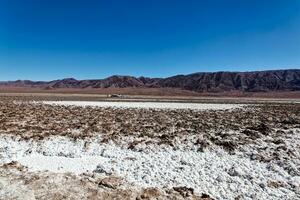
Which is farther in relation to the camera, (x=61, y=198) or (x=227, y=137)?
(x=227, y=137)

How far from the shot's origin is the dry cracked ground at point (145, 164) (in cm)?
740

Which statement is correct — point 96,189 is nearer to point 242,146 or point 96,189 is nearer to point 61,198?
point 61,198

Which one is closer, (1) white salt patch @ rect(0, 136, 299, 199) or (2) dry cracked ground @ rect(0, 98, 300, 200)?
(2) dry cracked ground @ rect(0, 98, 300, 200)

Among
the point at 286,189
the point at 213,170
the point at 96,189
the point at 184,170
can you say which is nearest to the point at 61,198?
the point at 96,189

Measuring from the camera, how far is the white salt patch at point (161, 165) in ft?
26.2

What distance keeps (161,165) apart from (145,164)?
0.48 metres

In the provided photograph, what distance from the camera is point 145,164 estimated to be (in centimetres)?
973

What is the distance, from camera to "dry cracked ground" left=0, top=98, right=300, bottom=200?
7398 mm

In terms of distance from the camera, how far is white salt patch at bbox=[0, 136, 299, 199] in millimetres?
7992

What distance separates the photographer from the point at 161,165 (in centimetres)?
969

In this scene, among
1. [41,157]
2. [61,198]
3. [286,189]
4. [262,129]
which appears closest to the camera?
[61,198]

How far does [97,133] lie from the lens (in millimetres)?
15422

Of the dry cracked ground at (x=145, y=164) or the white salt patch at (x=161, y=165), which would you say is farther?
the white salt patch at (x=161, y=165)

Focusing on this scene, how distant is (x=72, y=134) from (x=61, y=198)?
8561 millimetres
